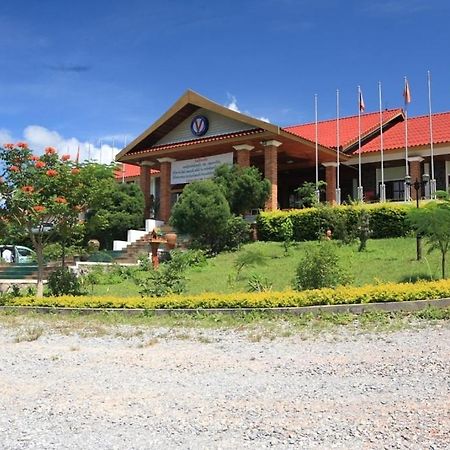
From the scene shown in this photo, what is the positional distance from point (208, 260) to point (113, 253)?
5.20 meters

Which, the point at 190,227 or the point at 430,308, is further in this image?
the point at 190,227

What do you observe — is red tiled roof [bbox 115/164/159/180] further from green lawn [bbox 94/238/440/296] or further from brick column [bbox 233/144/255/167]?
green lawn [bbox 94/238/440/296]

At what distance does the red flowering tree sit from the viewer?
42.4ft

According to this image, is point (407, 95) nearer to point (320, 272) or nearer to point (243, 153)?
point (243, 153)

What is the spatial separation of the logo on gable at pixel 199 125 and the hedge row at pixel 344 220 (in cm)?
662

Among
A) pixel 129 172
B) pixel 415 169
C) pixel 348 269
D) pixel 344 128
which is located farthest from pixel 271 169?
pixel 129 172

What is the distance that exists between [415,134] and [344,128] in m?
3.99

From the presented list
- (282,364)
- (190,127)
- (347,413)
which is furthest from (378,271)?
(190,127)

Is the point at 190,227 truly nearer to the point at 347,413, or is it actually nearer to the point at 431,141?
the point at 431,141

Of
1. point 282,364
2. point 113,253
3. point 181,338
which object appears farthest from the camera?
point 113,253

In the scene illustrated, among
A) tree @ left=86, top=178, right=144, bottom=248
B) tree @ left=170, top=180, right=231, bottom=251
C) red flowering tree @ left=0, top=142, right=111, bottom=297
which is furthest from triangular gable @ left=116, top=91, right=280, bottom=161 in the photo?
red flowering tree @ left=0, top=142, right=111, bottom=297

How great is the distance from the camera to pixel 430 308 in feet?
30.5

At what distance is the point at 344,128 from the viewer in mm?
28297

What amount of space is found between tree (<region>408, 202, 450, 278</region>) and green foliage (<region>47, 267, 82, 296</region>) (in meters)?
7.78
